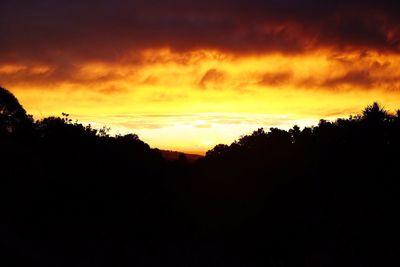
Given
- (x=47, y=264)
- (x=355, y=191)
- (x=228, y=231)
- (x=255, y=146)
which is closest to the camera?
(x=47, y=264)

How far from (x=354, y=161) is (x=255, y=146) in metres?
12.0

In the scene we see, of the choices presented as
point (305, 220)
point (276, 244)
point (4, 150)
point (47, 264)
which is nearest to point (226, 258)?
point (276, 244)

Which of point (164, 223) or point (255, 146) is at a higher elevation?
point (255, 146)

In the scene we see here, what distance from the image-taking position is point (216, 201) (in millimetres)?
35000

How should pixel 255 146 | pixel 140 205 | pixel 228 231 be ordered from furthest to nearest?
pixel 255 146
pixel 140 205
pixel 228 231

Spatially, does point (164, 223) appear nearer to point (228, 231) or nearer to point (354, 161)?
point (228, 231)

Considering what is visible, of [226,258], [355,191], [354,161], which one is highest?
[354,161]

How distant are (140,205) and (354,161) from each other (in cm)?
1505

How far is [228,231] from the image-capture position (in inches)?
1251

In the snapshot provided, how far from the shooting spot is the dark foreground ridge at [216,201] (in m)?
25.6

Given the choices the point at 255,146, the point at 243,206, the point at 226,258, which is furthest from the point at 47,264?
the point at 255,146

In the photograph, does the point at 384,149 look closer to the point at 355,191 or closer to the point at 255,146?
the point at 355,191

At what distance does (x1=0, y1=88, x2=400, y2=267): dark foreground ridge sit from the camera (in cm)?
2558

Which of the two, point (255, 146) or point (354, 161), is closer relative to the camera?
point (354, 161)
